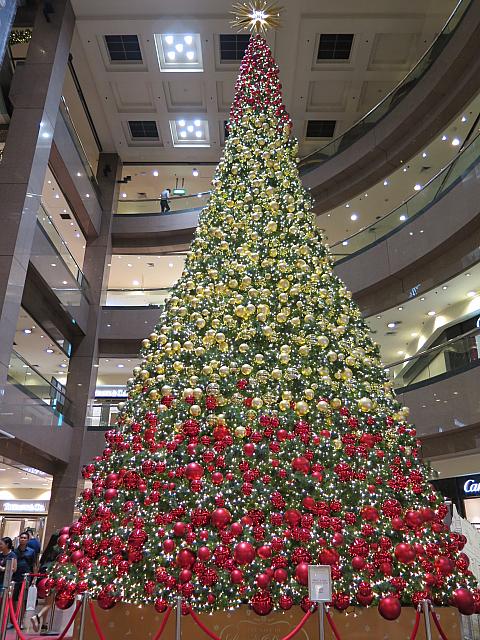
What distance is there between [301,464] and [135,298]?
13.9 meters

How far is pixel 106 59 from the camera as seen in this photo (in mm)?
14938

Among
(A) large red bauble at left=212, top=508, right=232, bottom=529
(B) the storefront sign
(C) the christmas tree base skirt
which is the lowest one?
(C) the christmas tree base skirt

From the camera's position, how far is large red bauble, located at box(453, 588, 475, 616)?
151 inches

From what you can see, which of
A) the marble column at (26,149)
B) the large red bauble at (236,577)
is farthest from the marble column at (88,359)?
the large red bauble at (236,577)

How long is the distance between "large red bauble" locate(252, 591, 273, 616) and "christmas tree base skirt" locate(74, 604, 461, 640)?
18.2 inches

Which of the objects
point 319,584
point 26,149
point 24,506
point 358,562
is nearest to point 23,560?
point 358,562

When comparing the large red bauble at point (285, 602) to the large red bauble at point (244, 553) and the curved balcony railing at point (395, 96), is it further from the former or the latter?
the curved balcony railing at point (395, 96)

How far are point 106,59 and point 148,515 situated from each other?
14.3 metres

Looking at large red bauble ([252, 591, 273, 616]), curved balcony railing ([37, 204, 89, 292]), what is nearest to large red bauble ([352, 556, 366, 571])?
large red bauble ([252, 591, 273, 616])

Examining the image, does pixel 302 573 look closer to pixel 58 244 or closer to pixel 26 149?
pixel 26 149

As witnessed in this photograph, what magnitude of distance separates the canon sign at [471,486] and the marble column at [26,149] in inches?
428

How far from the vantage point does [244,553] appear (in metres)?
3.64

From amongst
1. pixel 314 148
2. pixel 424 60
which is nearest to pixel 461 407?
pixel 424 60

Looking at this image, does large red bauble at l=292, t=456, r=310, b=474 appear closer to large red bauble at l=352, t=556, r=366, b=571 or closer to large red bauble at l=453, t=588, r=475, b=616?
large red bauble at l=352, t=556, r=366, b=571
